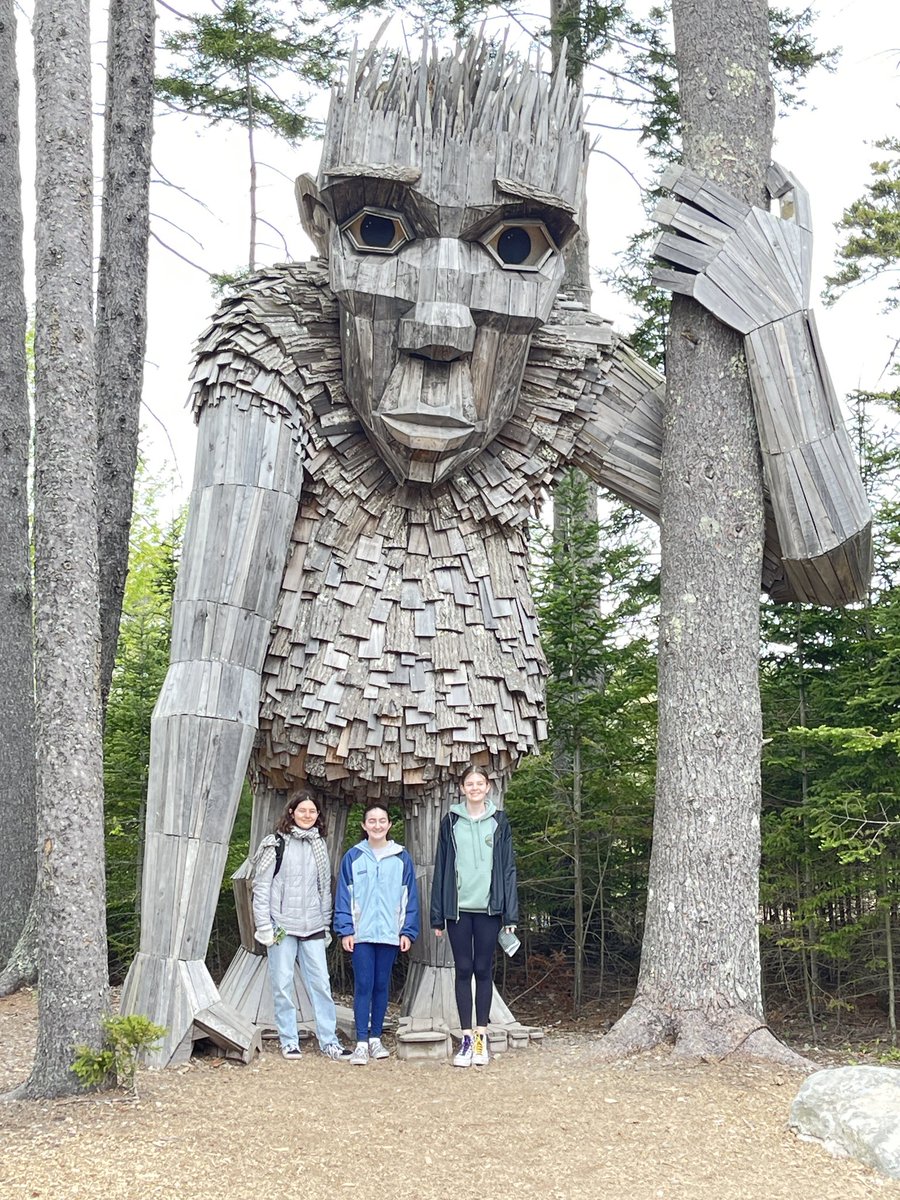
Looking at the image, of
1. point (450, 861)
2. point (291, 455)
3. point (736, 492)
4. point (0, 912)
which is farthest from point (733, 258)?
point (0, 912)

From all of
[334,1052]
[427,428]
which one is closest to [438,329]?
[427,428]

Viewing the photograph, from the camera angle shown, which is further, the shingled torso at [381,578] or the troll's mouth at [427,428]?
the shingled torso at [381,578]

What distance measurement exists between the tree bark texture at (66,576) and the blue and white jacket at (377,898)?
3.42ft

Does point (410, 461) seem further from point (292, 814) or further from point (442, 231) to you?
point (292, 814)

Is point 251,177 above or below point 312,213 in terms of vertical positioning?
above

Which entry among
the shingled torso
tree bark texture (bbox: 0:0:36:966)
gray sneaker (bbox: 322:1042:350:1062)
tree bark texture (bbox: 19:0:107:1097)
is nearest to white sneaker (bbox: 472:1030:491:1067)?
gray sneaker (bbox: 322:1042:350:1062)

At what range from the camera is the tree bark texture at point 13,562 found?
22.3ft

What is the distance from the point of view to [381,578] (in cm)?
501

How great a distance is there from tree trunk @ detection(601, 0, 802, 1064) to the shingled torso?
54 centimetres

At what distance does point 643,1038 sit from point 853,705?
2.14 metres

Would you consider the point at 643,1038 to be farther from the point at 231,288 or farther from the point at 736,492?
the point at 231,288

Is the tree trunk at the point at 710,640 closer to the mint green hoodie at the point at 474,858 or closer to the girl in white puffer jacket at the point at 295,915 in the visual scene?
the mint green hoodie at the point at 474,858

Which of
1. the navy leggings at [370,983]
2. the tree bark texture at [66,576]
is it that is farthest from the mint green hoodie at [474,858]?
the tree bark texture at [66,576]

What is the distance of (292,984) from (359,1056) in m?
0.38
